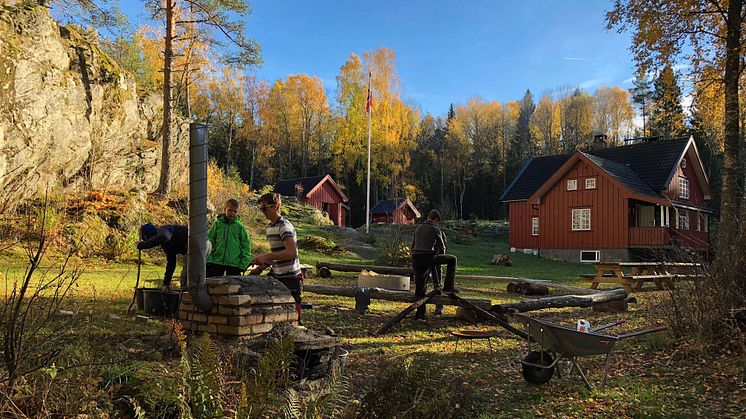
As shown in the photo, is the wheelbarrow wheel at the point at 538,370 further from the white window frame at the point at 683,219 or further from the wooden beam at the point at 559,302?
the white window frame at the point at 683,219

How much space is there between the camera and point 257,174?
54.5 metres

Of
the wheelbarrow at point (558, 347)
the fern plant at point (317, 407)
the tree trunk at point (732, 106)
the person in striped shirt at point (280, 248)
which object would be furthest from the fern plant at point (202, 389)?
the tree trunk at point (732, 106)

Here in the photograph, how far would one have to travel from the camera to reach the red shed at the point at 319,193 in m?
43.1

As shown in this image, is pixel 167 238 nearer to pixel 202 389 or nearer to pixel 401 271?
pixel 202 389

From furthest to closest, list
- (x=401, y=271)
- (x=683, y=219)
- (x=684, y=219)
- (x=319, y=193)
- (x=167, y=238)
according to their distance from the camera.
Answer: (x=319, y=193), (x=684, y=219), (x=683, y=219), (x=401, y=271), (x=167, y=238)

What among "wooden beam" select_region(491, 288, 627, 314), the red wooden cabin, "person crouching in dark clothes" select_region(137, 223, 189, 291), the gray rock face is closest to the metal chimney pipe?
"person crouching in dark clothes" select_region(137, 223, 189, 291)

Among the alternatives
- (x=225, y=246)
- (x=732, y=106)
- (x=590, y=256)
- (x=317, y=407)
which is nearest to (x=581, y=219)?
(x=590, y=256)

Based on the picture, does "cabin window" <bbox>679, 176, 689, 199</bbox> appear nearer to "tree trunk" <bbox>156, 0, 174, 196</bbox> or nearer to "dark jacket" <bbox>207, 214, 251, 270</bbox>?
"tree trunk" <bbox>156, 0, 174, 196</bbox>

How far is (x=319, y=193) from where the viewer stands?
145 feet

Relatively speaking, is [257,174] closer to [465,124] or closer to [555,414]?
[465,124]

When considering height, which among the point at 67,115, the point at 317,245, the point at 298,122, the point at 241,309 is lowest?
the point at 317,245

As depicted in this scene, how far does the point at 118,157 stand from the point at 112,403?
62.4 ft

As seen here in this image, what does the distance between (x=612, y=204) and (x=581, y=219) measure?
73.4 inches

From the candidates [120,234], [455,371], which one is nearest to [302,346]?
[455,371]
